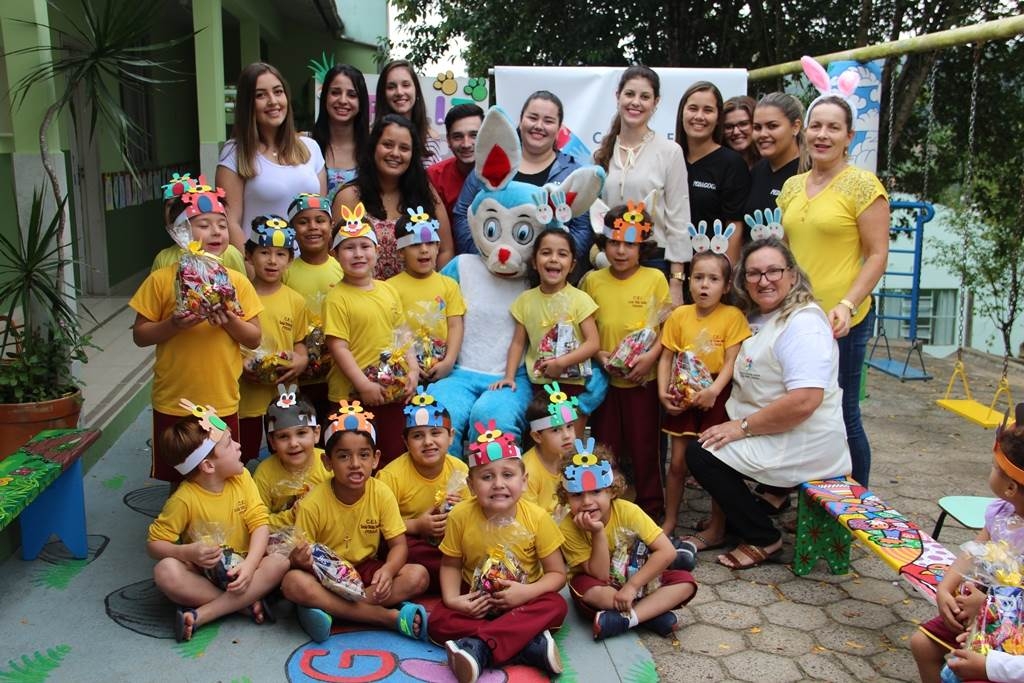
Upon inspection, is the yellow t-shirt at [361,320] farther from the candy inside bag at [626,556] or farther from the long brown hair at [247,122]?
the candy inside bag at [626,556]

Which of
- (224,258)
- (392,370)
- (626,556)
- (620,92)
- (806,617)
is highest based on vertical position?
(620,92)

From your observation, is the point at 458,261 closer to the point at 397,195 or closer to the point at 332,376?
the point at 397,195

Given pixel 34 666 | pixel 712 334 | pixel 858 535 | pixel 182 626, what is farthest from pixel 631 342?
pixel 34 666

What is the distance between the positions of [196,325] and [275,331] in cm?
46

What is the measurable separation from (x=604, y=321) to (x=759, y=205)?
110cm

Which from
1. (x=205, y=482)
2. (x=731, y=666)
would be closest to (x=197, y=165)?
(x=205, y=482)

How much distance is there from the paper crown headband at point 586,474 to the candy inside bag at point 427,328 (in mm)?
1307

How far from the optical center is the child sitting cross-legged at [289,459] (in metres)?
3.94

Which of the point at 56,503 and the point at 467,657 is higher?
the point at 56,503

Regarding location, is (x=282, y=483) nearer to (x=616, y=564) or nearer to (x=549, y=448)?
(x=549, y=448)

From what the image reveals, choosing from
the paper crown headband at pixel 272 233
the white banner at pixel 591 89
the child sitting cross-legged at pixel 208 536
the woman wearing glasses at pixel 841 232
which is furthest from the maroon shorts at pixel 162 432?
the white banner at pixel 591 89

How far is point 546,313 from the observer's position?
15.4ft

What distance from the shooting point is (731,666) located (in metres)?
3.52

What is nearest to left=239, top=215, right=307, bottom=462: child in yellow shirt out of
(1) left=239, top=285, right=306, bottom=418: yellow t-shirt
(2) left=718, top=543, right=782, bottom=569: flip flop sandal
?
(1) left=239, top=285, right=306, bottom=418: yellow t-shirt
